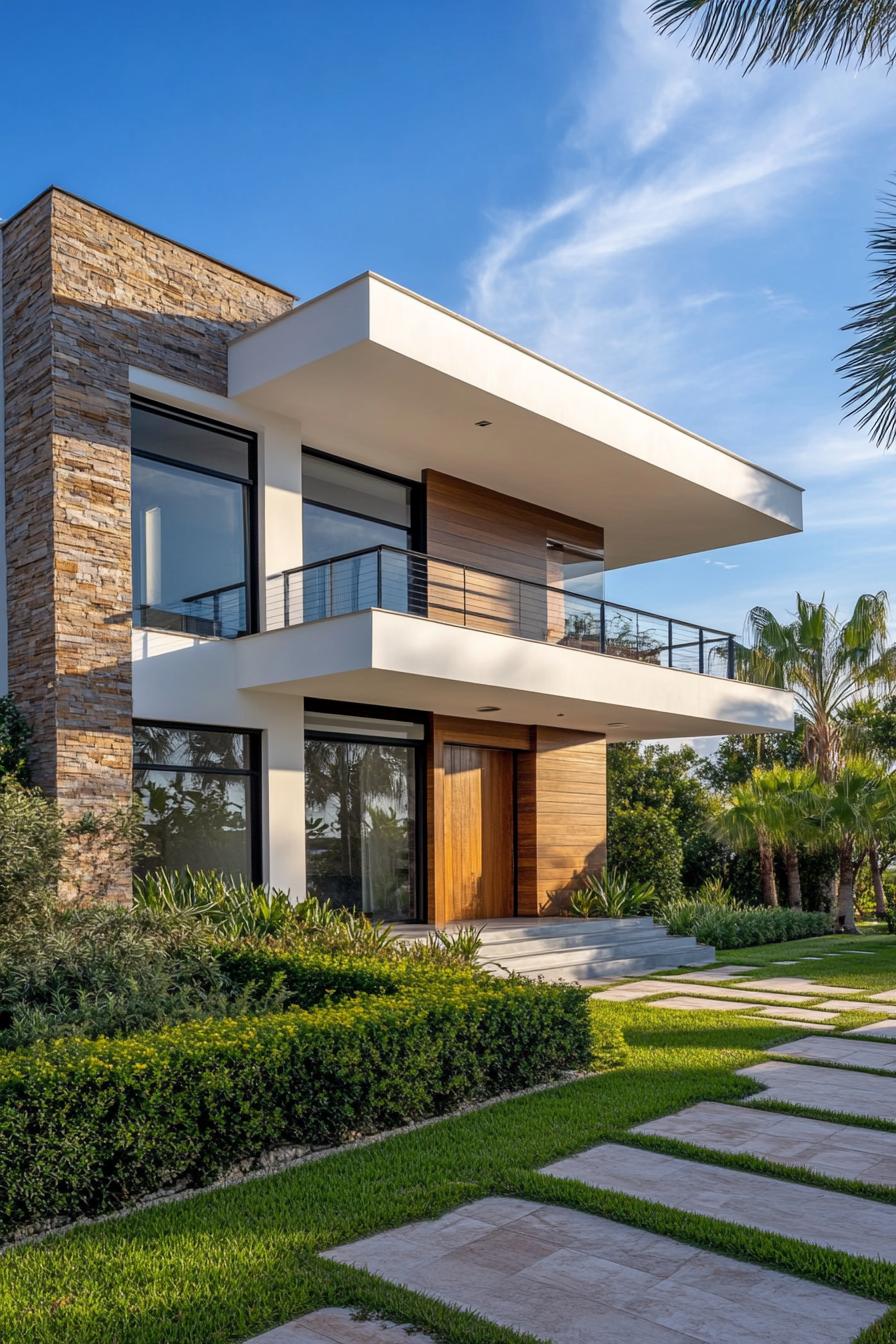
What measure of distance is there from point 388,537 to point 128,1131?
10.4 meters

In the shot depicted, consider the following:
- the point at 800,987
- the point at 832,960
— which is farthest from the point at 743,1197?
the point at 832,960

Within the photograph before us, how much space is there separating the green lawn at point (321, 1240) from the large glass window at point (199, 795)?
6.14 metres

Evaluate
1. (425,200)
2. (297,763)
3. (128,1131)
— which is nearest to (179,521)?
(297,763)

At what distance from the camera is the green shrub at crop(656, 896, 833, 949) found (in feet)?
53.3

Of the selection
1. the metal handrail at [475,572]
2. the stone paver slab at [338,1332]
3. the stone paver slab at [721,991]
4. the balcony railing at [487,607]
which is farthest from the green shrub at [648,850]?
the stone paver slab at [338,1332]

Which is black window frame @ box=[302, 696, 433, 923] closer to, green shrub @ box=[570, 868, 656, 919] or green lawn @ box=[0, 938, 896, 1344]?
green shrub @ box=[570, 868, 656, 919]

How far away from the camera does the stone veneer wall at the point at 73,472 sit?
10656mm

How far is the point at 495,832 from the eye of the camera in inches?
625

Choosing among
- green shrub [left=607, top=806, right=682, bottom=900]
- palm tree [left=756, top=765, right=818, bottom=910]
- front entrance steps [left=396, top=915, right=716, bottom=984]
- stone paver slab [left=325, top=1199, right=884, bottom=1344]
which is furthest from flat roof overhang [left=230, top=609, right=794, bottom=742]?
stone paver slab [left=325, top=1199, right=884, bottom=1344]

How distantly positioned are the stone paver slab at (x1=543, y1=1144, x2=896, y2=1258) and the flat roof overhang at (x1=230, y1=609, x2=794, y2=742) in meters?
6.53

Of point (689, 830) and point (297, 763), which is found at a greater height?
point (297, 763)

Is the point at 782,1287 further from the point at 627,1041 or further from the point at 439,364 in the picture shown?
the point at 439,364

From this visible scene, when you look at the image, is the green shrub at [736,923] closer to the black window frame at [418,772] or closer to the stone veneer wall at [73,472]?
the black window frame at [418,772]

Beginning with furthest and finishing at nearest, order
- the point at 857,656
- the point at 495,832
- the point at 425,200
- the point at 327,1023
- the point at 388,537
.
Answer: the point at 857,656 < the point at 495,832 < the point at 388,537 < the point at 425,200 < the point at 327,1023
